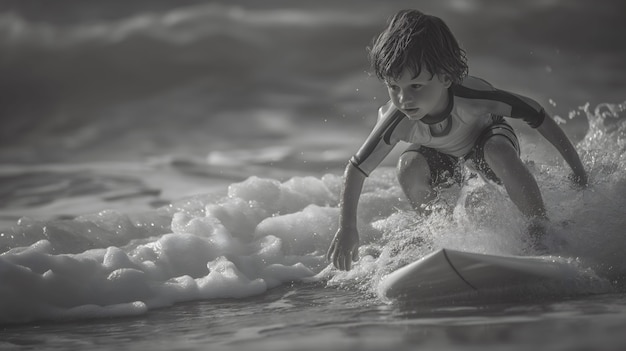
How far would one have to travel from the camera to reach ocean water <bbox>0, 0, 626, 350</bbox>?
2211mm

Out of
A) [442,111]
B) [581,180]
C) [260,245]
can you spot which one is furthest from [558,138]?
[260,245]

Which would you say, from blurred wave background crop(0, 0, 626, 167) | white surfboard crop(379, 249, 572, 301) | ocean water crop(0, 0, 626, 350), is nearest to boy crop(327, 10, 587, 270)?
ocean water crop(0, 0, 626, 350)

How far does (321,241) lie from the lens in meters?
3.27

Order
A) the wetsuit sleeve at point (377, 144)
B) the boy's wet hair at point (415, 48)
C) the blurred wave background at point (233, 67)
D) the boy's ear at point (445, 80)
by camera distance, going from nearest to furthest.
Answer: the boy's wet hair at point (415, 48) < the boy's ear at point (445, 80) < the wetsuit sleeve at point (377, 144) < the blurred wave background at point (233, 67)

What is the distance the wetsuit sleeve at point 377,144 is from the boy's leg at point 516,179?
300 millimetres

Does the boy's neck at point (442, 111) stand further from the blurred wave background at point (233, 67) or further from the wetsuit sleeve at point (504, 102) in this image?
the blurred wave background at point (233, 67)

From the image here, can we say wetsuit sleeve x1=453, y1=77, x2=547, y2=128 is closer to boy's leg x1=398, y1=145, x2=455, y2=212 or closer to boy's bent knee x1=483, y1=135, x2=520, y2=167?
boy's bent knee x1=483, y1=135, x2=520, y2=167

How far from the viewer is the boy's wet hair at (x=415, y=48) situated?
2400mm

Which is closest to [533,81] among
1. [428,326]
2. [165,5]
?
[165,5]

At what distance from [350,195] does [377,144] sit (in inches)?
6.8

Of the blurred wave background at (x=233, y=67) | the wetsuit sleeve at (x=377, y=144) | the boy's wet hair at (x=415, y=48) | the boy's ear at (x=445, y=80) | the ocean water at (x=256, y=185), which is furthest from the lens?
the blurred wave background at (x=233, y=67)

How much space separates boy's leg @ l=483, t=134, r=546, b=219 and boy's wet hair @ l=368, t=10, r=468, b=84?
0.91 ft

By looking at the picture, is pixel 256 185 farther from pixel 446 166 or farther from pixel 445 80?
pixel 445 80

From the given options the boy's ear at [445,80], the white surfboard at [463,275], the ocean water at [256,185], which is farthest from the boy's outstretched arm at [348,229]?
the boy's ear at [445,80]
